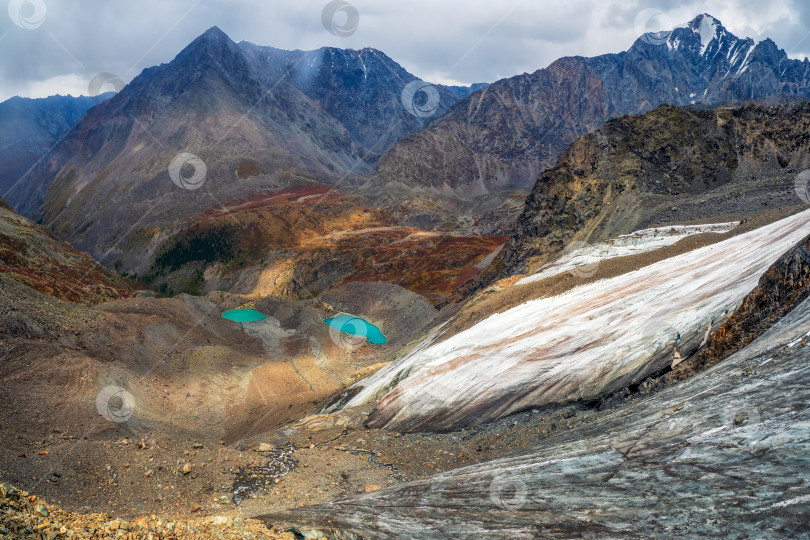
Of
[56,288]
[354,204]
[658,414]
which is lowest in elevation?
[658,414]

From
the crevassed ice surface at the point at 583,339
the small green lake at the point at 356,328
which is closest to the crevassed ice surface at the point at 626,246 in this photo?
the crevassed ice surface at the point at 583,339

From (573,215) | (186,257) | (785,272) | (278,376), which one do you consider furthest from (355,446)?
(186,257)

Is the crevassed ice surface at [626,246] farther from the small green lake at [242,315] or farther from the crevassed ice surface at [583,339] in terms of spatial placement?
the small green lake at [242,315]

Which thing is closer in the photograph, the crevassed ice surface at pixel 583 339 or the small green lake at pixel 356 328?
the crevassed ice surface at pixel 583 339

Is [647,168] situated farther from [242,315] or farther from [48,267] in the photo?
[48,267]

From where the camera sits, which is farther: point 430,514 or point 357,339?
point 357,339

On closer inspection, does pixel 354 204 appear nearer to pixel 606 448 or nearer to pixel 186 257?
pixel 186 257

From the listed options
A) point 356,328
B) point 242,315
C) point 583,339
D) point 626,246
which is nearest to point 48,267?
point 242,315
